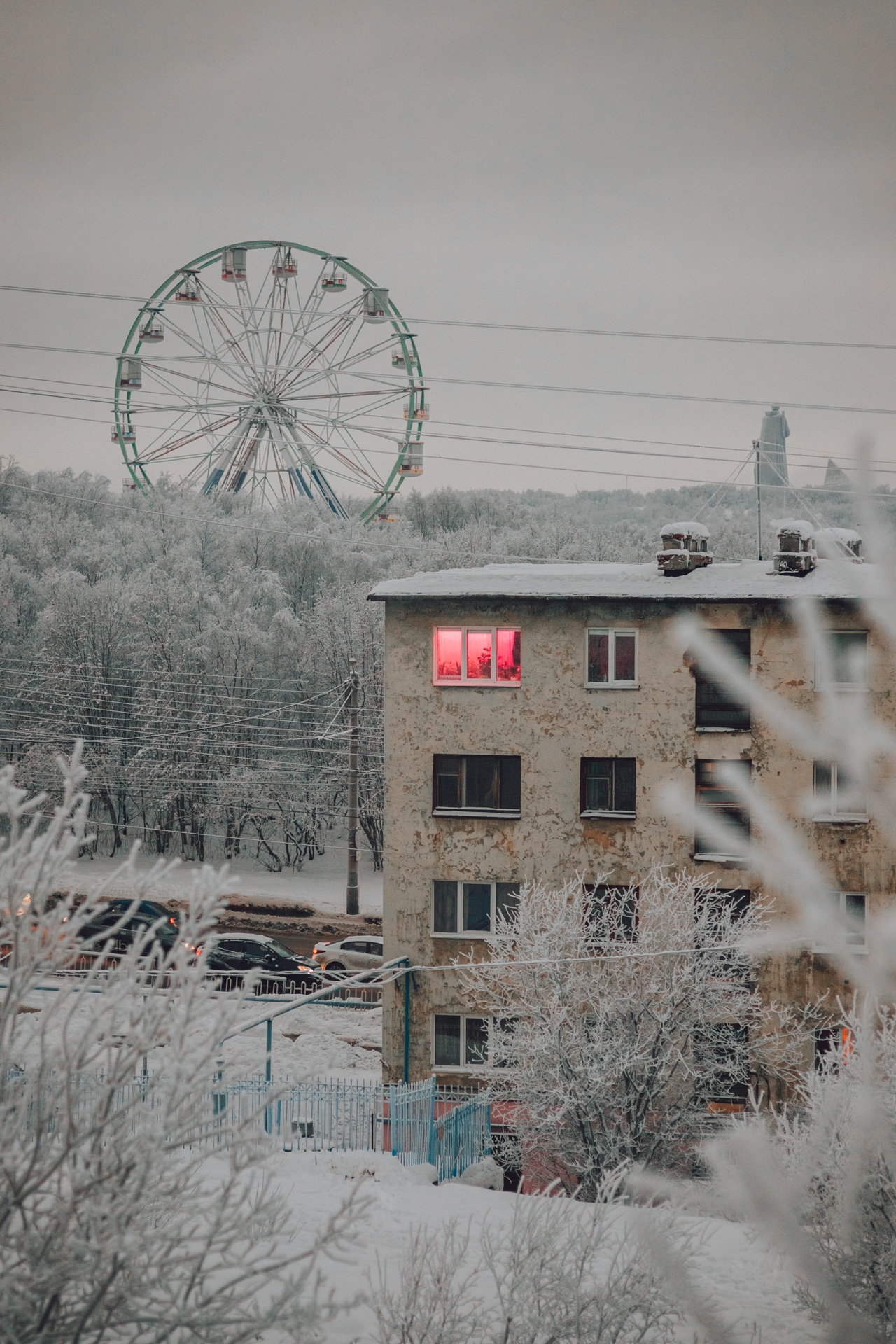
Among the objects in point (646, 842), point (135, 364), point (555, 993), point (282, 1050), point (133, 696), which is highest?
point (135, 364)

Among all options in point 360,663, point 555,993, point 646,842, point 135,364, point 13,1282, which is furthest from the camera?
point 360,663

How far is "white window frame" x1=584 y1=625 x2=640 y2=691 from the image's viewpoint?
27.5m

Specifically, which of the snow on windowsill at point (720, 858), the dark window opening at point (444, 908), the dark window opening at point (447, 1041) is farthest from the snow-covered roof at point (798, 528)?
the dark window opening at point (447, 1041)

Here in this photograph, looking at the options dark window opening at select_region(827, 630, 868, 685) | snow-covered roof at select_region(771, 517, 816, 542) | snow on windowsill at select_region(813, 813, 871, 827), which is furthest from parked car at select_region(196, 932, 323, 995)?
snow-covered roof at select_region(771, 517, 816, 542)

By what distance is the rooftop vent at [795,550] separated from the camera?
88.4 feet

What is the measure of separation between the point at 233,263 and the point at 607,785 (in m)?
22.3

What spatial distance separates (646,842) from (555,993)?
5719 millimetres

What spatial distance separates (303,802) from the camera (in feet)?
185

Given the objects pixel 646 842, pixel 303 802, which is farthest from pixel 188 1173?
pixel 303 802

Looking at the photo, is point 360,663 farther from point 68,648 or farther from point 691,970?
point 691,970

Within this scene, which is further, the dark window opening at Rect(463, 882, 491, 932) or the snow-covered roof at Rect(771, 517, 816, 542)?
the dark window opening at Rect(463, 882, 491, 932)

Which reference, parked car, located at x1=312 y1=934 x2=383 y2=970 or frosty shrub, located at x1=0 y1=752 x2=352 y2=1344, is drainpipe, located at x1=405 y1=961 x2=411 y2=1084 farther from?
frosty shrub, located at x1=0 y1=752 x2=352 y2=1344

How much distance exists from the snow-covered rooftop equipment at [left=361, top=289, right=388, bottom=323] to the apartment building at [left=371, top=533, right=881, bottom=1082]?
47.9 ft

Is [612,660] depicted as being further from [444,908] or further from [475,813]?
[444,908]
